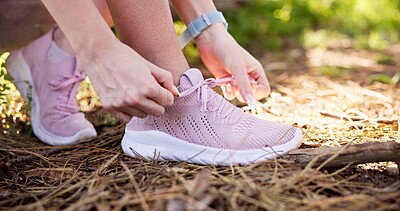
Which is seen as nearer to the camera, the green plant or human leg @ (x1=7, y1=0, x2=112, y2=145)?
human leg @ (x1=7, y1=0, x2=112, y2=145)

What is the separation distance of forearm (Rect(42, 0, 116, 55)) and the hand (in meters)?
0.41

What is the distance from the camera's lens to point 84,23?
1194 millimetres

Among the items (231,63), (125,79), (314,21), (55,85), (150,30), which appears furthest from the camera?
(314,21)

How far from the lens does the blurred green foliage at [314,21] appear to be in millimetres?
3578

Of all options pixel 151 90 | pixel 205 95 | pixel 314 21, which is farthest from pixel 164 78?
pixel 314 21

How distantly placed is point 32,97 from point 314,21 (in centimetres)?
278

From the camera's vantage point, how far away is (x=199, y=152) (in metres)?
1.35

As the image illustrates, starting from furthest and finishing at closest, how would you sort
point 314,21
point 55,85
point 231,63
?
point 314,21 < point 55,85 < point 231,63

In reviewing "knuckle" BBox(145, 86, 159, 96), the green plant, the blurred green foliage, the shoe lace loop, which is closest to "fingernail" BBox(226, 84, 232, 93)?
the shoe lace loop

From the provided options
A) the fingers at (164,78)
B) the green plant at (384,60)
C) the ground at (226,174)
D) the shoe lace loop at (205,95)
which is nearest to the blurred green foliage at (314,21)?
the green plant at (384,60)

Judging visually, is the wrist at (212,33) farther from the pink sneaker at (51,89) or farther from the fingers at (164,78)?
the pink sneaker at (51,89)

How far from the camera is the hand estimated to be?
148 centimetres

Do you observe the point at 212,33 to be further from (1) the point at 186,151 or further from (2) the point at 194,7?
(1) the point at 186,151

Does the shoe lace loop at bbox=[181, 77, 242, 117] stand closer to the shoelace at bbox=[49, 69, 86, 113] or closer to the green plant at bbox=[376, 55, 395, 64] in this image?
the shoelace at bbox=[49, 69, 86, 113]
